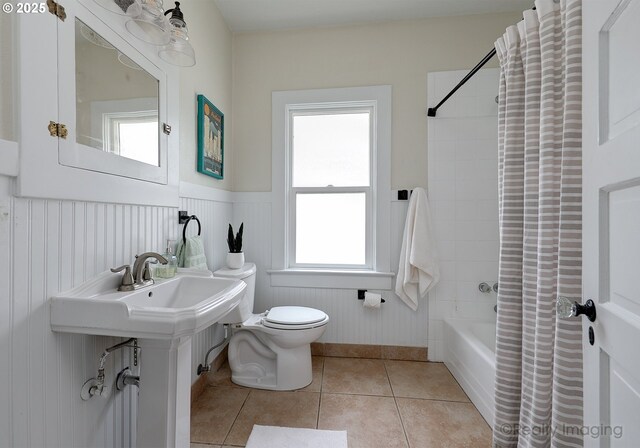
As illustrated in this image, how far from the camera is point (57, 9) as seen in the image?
0.83 metres

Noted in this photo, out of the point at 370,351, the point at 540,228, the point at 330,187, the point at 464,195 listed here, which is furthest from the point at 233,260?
the point at 464,195

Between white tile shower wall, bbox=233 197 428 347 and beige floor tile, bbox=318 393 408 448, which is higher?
white tile shower wall, bbox=233 197 428 347

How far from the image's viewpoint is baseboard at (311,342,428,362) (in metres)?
2.14

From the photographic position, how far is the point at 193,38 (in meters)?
1.68

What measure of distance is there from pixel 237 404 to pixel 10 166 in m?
1.54

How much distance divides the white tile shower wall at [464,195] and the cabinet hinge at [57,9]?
208 centimetres

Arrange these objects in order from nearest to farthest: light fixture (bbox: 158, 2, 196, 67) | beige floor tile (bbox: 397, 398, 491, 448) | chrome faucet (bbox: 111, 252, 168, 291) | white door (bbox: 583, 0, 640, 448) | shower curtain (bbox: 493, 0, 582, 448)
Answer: white door (bbox: 583, 0, 640, 448)
shower curtain (bbox: 493, 0, 582, 448)
chrome faucet (bbox: 111, 252, 168, 291)
light fixture (bbox: 158, 2, 196, 67)
beige floor tile (bbox: 397, 398, 491, 448)

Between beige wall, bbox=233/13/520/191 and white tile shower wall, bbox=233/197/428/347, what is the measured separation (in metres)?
0.28

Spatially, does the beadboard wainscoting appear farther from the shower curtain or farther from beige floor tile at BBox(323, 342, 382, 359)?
the shower curtain

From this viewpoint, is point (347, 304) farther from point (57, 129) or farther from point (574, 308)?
point (57, 129)

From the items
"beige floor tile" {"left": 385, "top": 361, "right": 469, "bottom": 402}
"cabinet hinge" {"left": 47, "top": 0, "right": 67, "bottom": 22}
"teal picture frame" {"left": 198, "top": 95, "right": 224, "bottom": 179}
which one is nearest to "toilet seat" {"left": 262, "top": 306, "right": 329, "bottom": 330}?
"beige floor tile" {"left": 385, "top": 361, "right": 469, "bottom": 402}

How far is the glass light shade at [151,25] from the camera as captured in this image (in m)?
1.08

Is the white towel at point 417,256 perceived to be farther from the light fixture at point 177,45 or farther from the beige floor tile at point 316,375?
the light fixture at point 177,45

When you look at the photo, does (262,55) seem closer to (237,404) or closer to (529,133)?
(529,133)
